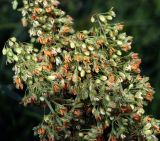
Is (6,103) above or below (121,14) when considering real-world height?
below

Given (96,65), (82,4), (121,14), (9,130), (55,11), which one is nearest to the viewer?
(96,65)

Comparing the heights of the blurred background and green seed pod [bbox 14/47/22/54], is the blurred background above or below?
above

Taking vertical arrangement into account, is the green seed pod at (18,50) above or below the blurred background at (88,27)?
below

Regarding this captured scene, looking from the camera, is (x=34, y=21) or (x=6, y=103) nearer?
(x=34, y=21)

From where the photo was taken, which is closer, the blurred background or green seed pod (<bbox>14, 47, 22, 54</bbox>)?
green seed pod (<bbox>14, 47, 22, 54</bbox>)

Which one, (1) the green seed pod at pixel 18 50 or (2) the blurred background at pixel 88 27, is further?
(2) the blurred background at pixel 88 27

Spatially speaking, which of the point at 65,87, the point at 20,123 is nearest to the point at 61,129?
the point at 65,87

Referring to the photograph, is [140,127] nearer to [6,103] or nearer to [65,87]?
[65,87]

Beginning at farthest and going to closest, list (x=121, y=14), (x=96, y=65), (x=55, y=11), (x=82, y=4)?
(x=82, y=4) < (x=121, y=14) < (x=55, y=11) < (x=96, y=65)
